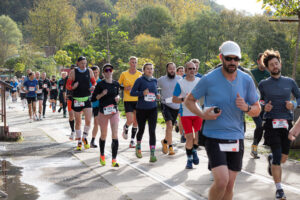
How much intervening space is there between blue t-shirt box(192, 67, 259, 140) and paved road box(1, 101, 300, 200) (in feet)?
5.81


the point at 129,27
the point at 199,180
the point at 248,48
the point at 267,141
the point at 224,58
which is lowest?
the point at 199,180

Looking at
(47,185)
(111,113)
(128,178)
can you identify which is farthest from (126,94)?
(47,185)

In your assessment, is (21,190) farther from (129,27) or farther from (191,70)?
(129,27)

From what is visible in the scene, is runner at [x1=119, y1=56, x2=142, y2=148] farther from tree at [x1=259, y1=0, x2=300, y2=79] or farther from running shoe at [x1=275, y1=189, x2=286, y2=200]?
running shoe at [x1=275, y1=189, x2=286, y2=200]

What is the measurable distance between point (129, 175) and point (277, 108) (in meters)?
2.60

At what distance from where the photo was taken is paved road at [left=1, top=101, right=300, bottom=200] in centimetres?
589

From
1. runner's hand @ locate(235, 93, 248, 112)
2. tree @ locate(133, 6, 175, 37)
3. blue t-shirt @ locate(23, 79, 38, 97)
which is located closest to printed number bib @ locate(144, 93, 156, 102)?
runner's hand @ locate(235, 93, 248, 112)

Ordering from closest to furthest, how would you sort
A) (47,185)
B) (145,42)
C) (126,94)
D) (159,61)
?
(47,185)
(126,94)
(159,61)
(145,42)

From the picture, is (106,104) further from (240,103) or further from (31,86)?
(31,86)

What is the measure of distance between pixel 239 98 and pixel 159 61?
34.5 meters

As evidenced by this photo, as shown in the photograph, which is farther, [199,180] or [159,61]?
[159,61]

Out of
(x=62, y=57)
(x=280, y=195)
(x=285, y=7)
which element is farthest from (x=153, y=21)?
(x=280, y=195)

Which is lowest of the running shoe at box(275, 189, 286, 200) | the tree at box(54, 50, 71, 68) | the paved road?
the paved road

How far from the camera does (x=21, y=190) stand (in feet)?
19.5
